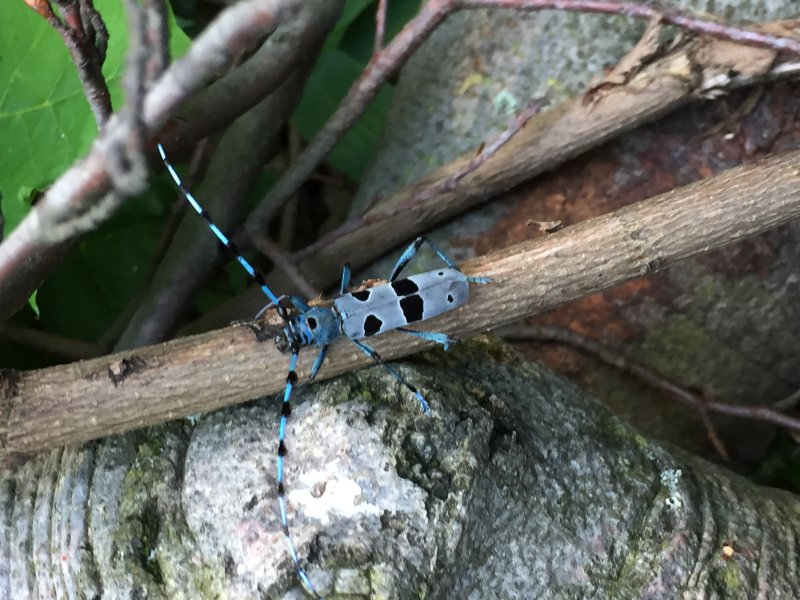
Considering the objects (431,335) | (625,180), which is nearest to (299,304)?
(431,335)

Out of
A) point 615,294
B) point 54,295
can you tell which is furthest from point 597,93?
point 54,295

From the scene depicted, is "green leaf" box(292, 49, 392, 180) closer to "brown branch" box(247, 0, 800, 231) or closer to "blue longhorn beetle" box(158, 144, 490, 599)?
"brown branch" box(247, 0, 800, 231)

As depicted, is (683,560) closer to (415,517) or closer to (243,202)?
(415,517)

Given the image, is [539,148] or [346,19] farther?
[346,19]

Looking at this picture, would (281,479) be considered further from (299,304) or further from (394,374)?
(299,304)

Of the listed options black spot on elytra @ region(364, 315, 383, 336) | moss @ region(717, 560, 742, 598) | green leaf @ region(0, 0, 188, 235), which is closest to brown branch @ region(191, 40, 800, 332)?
black spot on elytra @ region(364, 315, 383, 336)

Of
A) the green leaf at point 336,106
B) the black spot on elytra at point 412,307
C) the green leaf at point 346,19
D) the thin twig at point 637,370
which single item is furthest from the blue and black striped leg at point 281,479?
the green leaf at point 346,19
